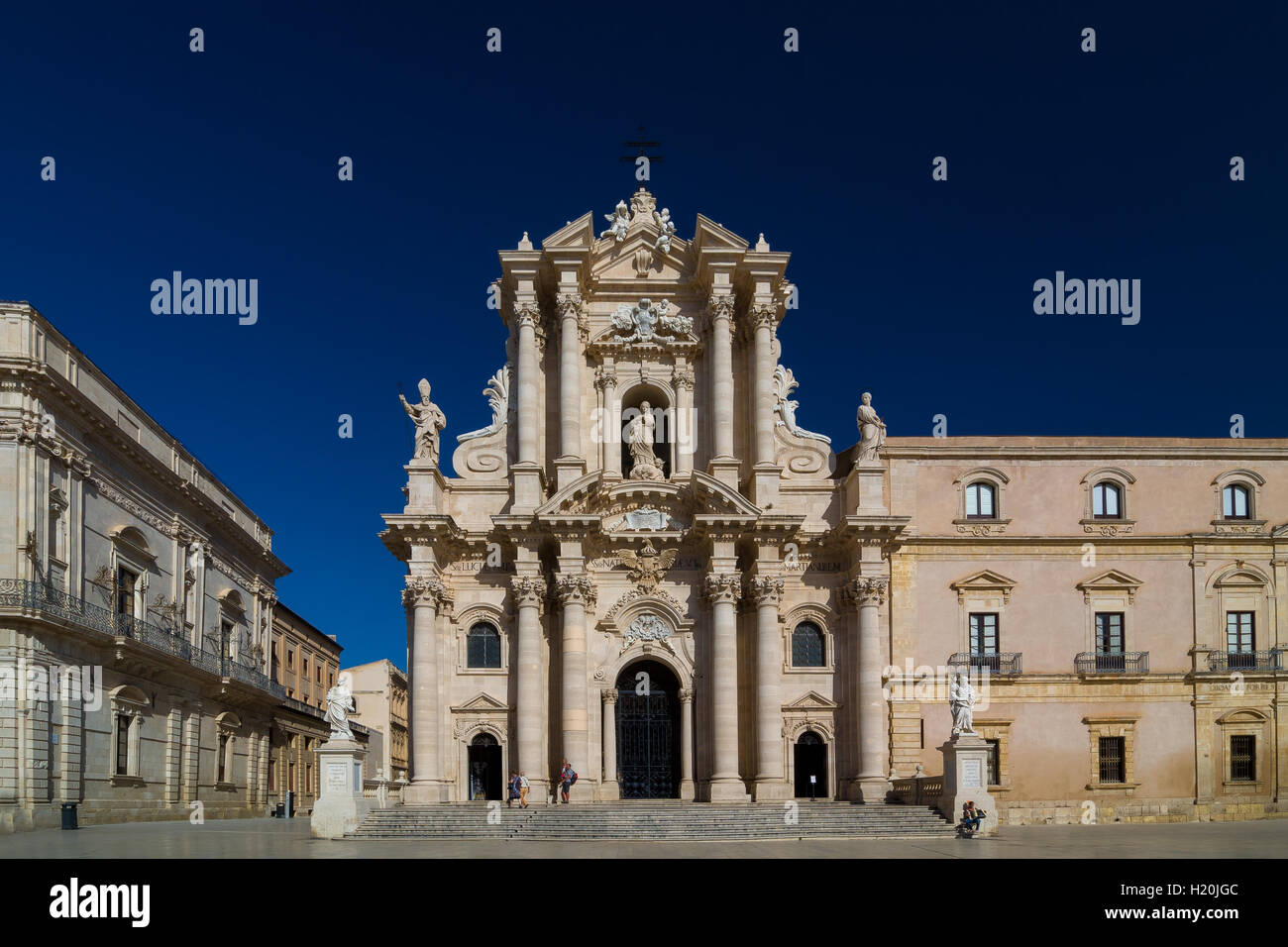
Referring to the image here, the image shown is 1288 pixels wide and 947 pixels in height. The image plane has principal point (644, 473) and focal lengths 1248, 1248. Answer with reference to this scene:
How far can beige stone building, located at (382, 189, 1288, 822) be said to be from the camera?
3641cm

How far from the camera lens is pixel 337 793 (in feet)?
96.4

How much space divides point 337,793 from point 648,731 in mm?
11028

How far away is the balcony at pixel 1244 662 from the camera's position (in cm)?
3869

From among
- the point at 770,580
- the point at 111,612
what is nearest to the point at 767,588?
the point at 770,580

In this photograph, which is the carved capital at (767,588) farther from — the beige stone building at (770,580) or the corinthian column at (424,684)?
the corinthian column at (424,684)

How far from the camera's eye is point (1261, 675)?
127 ft

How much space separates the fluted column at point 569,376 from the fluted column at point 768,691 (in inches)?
276

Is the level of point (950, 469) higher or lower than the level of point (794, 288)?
lower

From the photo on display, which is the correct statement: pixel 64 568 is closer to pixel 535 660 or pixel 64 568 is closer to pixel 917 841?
pixel 535 660

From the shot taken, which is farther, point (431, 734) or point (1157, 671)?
point (1157, 671)

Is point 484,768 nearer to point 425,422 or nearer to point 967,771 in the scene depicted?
point 425,422

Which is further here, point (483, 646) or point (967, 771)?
point (483, 646)

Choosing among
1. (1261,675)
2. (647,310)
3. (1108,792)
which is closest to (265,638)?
(647,310)
